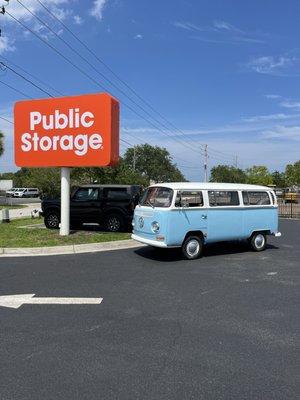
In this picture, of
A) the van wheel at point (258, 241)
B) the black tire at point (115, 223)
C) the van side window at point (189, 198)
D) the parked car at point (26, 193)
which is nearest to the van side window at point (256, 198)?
the van wheel at point (258, 241)

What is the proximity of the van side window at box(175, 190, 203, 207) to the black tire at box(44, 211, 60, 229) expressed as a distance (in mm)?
7560

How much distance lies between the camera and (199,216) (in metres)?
11.3

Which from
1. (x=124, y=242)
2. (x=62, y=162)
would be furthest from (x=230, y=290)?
(x=62, y=162)

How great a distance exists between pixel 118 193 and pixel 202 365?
12268 millimetres

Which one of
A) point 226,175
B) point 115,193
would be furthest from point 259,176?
point 115,193

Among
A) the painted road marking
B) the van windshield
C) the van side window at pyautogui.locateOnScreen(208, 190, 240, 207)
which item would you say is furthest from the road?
the van side window at pyautogui.locateOnScreen(208, 190, 240, 207)

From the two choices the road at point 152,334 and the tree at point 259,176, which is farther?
the tree at point 259,176

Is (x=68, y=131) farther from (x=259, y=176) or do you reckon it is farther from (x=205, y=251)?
(x=259, y=176)

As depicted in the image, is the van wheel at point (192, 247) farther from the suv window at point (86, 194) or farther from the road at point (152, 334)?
the suv window at point (86, 194)

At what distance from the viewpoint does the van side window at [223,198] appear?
38.3 ft

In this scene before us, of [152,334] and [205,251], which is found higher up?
[205,251]

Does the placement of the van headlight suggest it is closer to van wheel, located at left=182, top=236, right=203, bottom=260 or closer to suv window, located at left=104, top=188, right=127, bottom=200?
van wheel, located at left=182, top=236, right=203, bottom=260

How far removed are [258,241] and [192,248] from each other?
2360 millimetres

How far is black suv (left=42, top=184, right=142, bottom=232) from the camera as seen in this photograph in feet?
53.7
